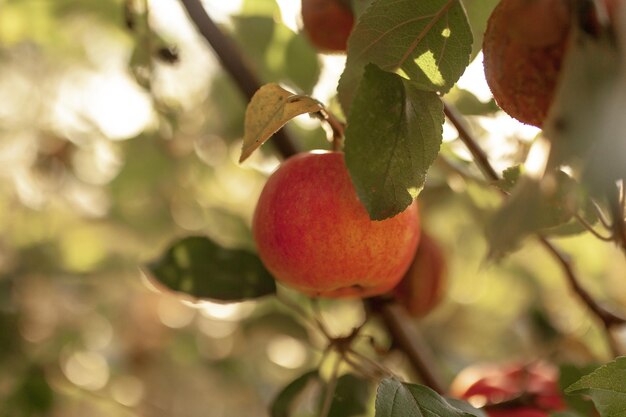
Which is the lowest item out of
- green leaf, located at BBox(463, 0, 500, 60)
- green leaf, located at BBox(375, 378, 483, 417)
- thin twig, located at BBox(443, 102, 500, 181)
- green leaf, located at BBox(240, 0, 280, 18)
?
green leaf, located at BBox(375, 378, 483, 417)

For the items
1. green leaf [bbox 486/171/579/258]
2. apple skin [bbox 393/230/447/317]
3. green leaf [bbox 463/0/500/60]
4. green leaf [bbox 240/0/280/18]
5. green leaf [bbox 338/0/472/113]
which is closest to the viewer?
green leaf [bbox 486/171/579/258]

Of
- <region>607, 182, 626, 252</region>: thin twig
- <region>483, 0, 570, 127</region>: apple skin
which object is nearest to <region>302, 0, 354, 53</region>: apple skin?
<region>483, 0, 570, 127</region>: apple skin

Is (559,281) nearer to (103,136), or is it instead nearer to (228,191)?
(228,191)

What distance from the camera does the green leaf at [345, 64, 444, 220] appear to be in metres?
0.60

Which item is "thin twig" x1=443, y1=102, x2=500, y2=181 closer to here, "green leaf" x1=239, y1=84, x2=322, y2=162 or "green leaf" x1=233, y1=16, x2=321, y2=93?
"green leaf" x1=239, y1=84, x2=322, y2=162

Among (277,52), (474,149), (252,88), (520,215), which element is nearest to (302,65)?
(277,52)

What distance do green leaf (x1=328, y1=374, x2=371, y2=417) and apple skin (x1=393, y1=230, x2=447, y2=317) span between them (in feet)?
0.55

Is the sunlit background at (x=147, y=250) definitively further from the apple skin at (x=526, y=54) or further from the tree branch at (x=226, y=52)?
the apple skin at (x=526, y=54)

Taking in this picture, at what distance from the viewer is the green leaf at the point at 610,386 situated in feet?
2.12

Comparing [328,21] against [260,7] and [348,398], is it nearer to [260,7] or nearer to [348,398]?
[260,7]

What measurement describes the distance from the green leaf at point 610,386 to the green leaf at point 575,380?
206 millimetres

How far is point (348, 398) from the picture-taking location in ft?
3.03

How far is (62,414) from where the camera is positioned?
1.77 meters

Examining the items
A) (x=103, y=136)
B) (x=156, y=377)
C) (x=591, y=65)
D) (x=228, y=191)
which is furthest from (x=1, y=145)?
(x=591, y=65)
